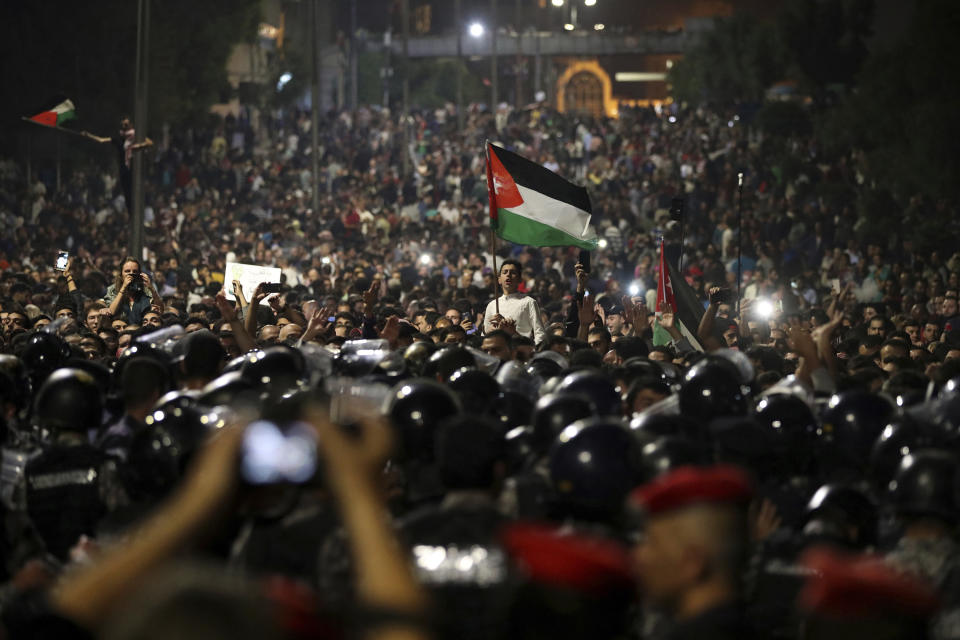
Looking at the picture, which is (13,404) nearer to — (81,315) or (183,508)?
(183,508)

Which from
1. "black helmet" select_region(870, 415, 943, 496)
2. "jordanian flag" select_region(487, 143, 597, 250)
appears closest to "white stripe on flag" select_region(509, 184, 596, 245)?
"jordanian flag" select_region(487, 143, 597, 250)

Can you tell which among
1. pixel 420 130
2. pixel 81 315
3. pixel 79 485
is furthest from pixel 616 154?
pixel 79 485

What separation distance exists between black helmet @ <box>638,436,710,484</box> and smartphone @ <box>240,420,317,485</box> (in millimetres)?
1434

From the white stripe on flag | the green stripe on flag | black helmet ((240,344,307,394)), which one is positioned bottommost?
black helmet ((240,344,307,394))

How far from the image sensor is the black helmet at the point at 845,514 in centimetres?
522

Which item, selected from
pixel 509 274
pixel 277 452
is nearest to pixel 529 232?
pixel 509 274

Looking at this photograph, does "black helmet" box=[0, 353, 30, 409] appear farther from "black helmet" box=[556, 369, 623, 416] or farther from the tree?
the tree

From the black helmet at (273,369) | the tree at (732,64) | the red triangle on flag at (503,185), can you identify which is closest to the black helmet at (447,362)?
the black helmet at (273,369)

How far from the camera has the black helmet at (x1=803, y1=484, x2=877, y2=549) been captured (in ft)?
17.1

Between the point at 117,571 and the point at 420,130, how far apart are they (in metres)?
48.0

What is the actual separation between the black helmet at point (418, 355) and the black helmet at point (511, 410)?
4.09 feet

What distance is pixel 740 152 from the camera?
124 feet

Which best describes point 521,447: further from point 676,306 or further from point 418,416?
point 676,306

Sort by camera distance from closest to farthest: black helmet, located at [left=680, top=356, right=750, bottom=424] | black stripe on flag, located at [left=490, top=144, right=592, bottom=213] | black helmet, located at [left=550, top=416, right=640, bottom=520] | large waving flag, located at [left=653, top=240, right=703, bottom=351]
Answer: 1. black helmet, located at [left=550, top=416, right=640, bottom=520]
2. black helmet, located at [left=680, top=356, right=750, bottom=424]
3. large waving flag, located at [left=653, top=240, right=703, bottom=351]
4. black stripe on flag, located at [left=490, top=144, right=592, bottom=213]
